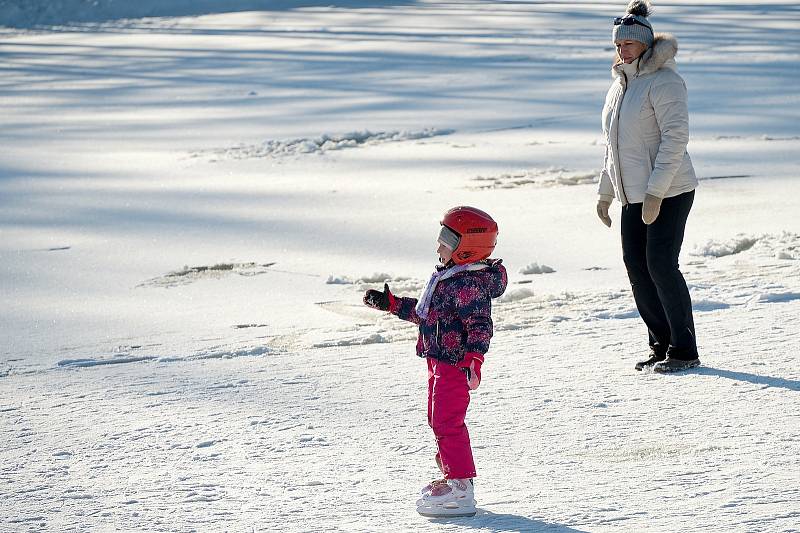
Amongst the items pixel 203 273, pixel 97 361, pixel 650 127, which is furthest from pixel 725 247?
pixel 97 361

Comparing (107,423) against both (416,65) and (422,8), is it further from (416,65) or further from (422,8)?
(422,8)

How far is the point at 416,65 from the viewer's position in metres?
17.9

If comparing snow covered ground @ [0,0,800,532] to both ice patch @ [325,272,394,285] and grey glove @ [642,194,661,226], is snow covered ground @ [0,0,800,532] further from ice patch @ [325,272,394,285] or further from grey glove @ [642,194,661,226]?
grey glove @ [642,194,661,226]

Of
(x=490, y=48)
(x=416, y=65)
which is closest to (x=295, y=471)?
(x=416, y=65)

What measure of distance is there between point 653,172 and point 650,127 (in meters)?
0.18

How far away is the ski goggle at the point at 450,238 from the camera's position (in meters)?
3.21

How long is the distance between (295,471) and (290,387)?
87 centimetres

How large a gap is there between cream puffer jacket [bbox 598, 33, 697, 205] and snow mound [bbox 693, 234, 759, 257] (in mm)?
2020

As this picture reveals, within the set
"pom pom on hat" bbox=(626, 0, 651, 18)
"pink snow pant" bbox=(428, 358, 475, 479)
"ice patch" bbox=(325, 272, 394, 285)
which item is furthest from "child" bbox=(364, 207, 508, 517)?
"ice patch" bbox=(325, 272, 394, 285)

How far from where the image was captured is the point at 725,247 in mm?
6297

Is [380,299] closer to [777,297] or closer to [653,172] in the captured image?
[653,172]

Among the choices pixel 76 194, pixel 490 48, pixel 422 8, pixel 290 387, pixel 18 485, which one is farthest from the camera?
pixel 422 8

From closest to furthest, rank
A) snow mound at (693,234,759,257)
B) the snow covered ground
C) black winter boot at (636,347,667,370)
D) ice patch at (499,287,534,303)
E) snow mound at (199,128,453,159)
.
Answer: the snow covered ground → black winter boot at (636,347,667,370) → ice patch at (499,287,534,303) → snow mound at (693,234,759,257) → snow mound at (199,128,453,159)

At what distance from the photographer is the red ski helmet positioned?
3.21m
